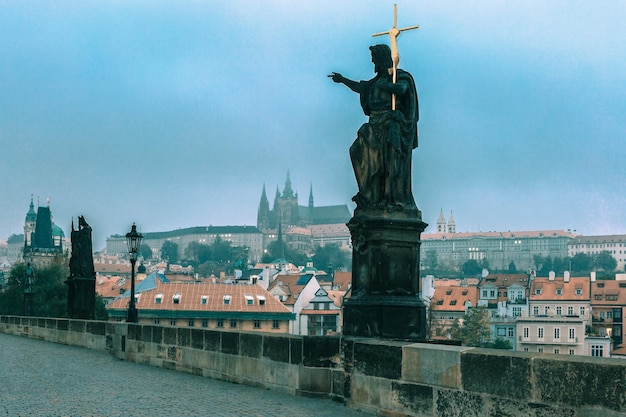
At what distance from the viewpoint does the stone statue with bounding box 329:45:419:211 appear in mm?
8633

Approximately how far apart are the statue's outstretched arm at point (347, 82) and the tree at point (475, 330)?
7342 cm

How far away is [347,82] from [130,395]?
4.32m

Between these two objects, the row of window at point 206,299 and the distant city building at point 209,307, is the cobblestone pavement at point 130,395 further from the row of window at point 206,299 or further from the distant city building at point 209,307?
the row of window at point 206,299

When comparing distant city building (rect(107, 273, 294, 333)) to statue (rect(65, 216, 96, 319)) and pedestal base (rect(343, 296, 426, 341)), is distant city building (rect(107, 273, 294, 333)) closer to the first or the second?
statue (rect(65, 216, 96, 319))

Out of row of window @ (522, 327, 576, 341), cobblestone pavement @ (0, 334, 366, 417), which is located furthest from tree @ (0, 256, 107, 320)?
cobblestone pavement @ (0, 334, 366, 417)

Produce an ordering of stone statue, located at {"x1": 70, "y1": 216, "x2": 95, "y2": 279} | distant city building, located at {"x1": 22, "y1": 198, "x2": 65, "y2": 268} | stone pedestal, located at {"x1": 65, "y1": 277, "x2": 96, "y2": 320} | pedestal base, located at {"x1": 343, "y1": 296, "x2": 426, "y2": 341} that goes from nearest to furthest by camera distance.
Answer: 1. pedestal base, located at {"x1": 343, "y1": 296, "x2": 426, "y2": 341}
2. stone statue, located at {"x1": 70, "y1": 216, "x2": 95, "y2": 279}
3. stone pedestal, located at {"x1": 65, "y1": 277, "x2": 96, "y2": 320}
4. distant city building, located at {"x1": 22, "y1": 198, "x2": 65, "y2": 268}

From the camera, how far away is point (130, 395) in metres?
9.32

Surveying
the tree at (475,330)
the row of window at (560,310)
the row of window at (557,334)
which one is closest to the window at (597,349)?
the row of window at (557,334)

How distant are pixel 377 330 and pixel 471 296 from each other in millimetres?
99370

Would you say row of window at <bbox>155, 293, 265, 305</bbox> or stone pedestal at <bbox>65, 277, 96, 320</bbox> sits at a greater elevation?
stone pedestal at <bbox>65, 277, 96, 320</bbox>

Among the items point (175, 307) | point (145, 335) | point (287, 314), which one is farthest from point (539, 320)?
point (145, 335)

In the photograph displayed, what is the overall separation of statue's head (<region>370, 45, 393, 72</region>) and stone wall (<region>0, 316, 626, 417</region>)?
300cm

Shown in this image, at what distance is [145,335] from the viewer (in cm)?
1412

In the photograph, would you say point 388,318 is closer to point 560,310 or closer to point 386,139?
point 386,139
